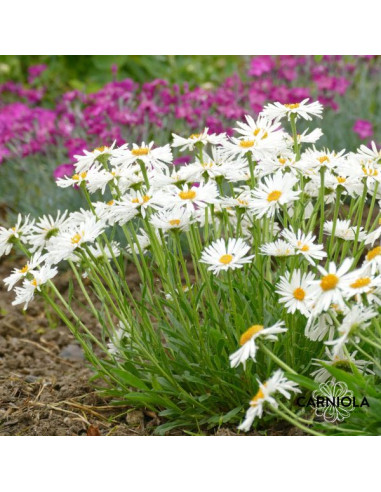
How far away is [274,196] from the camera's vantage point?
1.78 metres

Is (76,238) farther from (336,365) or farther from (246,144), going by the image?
(336,365)

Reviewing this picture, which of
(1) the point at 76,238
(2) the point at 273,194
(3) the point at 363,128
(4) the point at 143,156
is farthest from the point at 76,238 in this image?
(3) the point at 363,128

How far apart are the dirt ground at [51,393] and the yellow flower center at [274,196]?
0.59m

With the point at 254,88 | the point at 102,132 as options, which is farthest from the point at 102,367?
the point at 254,88

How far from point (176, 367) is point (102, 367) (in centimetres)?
21

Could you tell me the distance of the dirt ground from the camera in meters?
2.10

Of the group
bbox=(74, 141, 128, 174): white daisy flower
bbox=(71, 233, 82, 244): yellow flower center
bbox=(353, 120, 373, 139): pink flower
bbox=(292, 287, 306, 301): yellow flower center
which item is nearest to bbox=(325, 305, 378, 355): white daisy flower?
bbox=(292, 287, 306, 301): yellow flower center

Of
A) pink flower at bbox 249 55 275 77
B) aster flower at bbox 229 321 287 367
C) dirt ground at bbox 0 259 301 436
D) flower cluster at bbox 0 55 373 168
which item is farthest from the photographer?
pink flower at bbox 249 55 275 77

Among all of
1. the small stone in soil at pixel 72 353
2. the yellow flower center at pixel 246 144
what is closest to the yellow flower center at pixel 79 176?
the yellow flower center at pixel 246 144

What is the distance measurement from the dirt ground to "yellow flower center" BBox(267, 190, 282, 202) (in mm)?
594

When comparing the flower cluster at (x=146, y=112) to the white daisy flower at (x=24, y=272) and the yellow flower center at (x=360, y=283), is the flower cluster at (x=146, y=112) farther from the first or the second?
the yellow flower center at (x=360, y=283)

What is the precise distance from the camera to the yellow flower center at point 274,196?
5.82 ft

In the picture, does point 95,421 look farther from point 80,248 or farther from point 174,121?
point 174,121

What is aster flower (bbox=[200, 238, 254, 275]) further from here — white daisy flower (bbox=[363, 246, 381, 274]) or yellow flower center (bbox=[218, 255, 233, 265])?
white daisy flower (bbox=[363, 246, 381, 274])
